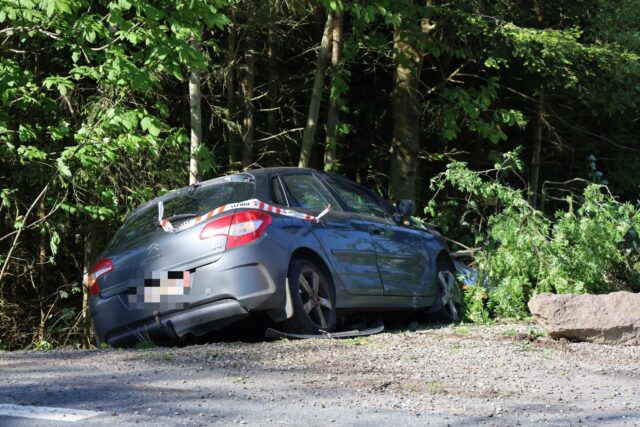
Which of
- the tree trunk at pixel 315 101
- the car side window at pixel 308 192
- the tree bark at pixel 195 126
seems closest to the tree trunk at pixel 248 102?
the tree trunk at pixel 315 101

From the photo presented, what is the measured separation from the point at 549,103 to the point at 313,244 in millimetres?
13596

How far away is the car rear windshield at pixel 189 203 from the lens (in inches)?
345

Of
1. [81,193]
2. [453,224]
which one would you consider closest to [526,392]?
[81,193]

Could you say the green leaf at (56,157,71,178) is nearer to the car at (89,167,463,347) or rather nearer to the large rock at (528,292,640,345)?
the car at (89,167,463,347)

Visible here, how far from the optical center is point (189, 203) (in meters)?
8.95

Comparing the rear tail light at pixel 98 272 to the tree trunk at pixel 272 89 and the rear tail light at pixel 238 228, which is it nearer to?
Answer: the rear tail light at pixel 238 228

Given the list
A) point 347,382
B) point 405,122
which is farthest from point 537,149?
point 347,382

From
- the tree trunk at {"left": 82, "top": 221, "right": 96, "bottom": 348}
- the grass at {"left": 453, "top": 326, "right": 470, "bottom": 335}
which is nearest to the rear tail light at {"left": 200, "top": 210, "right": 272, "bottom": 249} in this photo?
the grass at {"left": 453, "top": 326, "right": 470, "bottom": 335}

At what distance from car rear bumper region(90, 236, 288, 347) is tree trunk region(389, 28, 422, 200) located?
29.2 ft

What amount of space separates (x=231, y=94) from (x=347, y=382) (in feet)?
36.1

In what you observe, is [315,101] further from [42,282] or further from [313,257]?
[313,257]

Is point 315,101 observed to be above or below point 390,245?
above

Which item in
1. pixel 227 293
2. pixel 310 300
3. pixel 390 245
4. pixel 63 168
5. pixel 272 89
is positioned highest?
pixel 272 89

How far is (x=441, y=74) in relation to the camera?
19.3 meters
